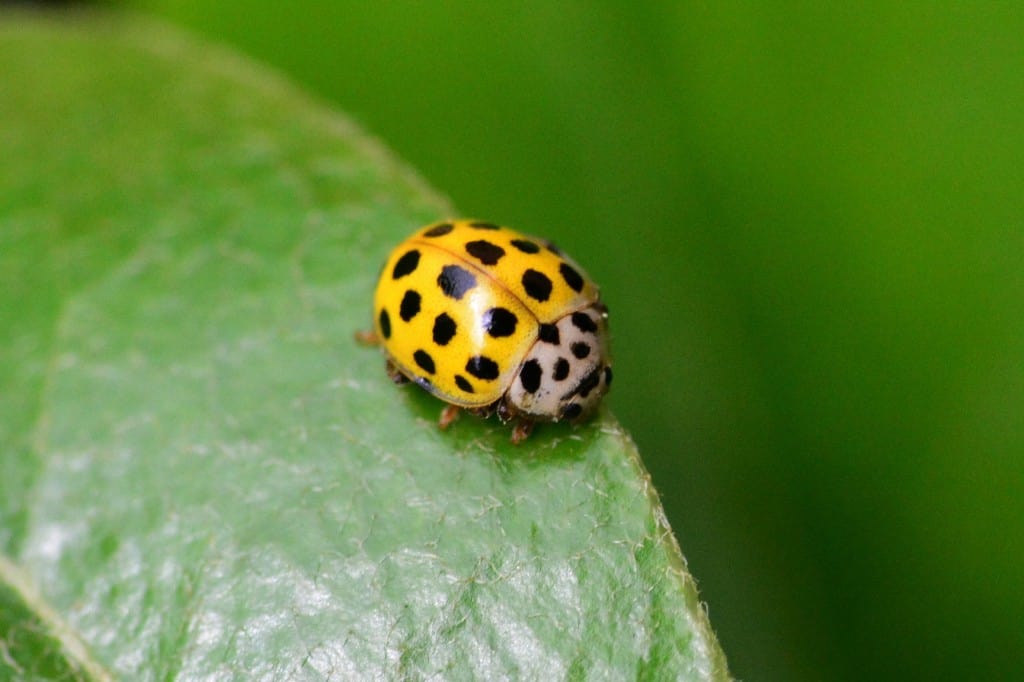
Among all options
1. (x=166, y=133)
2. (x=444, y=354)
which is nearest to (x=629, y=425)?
(x=444, y=354)

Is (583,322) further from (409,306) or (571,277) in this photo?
(409,306)

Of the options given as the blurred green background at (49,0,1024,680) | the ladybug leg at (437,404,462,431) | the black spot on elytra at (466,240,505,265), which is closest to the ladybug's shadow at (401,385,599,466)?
the ladybug leg at (437,404,462,431)

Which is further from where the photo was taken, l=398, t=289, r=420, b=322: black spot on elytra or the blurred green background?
the blurred green background

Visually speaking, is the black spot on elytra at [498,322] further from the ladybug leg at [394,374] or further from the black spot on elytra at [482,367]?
the ladybug leg at [394,374]

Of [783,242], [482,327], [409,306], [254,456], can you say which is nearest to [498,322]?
[482,327]

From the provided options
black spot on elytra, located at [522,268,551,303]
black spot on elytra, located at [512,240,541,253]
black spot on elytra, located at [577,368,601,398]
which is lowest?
black spot on elytra, located at [577,368,601,398]

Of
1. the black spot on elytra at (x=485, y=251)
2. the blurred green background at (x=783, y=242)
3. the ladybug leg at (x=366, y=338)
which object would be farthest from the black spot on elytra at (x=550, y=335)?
the blurred green background at (x=783, y=242)

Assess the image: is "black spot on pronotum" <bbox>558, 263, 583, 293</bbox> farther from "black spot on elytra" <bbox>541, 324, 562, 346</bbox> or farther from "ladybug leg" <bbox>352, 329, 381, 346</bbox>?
"ladybug leg" <bbox>352, 329, 381, 346</bbox>
